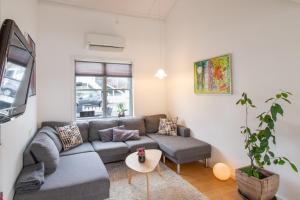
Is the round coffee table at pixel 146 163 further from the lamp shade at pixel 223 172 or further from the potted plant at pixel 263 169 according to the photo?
the potted plant at pixel 263 169

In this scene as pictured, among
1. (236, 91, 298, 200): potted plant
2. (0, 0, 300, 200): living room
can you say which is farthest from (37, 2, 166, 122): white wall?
(236, 91, 298, 200): potted plant

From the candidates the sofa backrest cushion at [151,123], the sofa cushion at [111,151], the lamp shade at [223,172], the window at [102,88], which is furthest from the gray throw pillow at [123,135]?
the lamp shade at [223,172]

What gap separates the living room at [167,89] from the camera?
2.26 metres

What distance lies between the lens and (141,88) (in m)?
4.75

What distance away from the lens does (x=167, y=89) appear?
500 cm

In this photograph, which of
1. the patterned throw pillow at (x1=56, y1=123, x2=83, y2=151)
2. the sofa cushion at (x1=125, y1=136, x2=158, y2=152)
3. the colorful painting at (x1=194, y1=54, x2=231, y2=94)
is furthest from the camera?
the sofa cushion at (x1=125, y1=136, x2=158, y2=152)

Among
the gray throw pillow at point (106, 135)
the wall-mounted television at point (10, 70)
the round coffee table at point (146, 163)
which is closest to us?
the wall-mounted television at point (10, 70)

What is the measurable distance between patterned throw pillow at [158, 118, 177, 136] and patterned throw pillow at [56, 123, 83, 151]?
1724mm

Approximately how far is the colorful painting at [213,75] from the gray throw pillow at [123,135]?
1.54 meters

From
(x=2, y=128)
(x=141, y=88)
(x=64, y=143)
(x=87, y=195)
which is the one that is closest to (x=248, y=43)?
(x=141, y=88)

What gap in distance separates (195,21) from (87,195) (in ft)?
11.6

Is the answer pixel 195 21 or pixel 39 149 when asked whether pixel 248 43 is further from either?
pixel 39 149

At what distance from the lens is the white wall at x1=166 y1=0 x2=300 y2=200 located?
2.27 metres

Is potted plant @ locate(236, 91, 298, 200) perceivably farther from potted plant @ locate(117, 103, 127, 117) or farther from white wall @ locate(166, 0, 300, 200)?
potted plant @ locate(117, 103, 127, 117)
